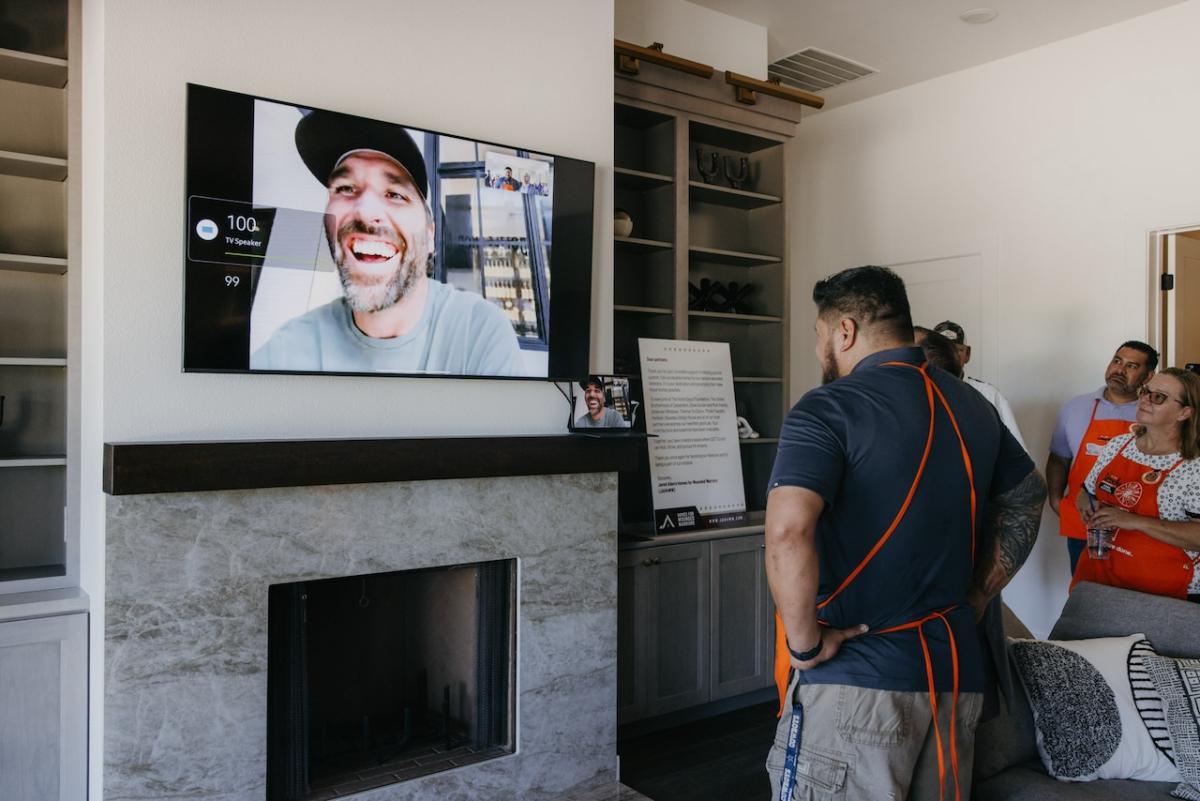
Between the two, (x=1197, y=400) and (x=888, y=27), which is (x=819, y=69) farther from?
(x=1197, y=400)

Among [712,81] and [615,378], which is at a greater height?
[712,81]

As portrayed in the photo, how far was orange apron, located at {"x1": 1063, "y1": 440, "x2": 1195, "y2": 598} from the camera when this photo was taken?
296 centimetres

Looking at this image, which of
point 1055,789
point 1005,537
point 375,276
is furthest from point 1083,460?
point 375,276

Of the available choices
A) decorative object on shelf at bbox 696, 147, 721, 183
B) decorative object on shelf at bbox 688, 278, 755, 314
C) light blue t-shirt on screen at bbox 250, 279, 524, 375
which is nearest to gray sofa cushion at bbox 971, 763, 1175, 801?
light blue t-shirt on screen at bbox 250, 279, 524, 375

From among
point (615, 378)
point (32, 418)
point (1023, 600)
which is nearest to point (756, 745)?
point (615, 378)

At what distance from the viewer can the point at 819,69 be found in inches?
205

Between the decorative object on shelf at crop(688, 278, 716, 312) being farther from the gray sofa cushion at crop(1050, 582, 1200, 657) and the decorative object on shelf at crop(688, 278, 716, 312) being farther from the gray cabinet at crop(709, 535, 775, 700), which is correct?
the gray sofa cushion at crop(1050, 582, 1200, 657)

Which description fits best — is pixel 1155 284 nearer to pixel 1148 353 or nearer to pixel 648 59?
pixel 1148 353

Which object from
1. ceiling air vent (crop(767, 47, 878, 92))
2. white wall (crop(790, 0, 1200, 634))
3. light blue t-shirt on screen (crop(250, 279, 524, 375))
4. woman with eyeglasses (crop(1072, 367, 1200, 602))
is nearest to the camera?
light blue t-shirt on screen (crop(250, 279, 524, 375))

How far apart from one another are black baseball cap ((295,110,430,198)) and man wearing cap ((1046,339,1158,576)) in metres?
3.14

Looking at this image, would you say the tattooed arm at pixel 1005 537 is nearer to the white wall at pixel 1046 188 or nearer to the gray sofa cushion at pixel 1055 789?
the gray sofa cushion at pixel 1055 789

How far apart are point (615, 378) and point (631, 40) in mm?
1930

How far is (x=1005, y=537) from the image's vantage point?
6.91 feet

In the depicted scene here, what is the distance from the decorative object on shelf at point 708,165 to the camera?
4.71 metres
